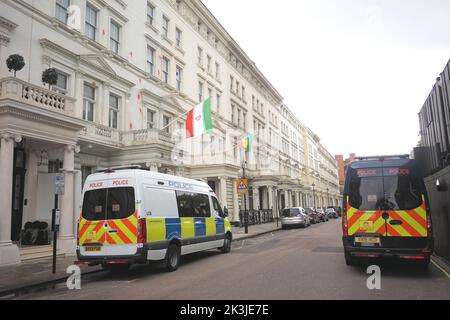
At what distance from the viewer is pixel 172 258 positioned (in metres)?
10.3

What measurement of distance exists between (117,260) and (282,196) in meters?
43.2

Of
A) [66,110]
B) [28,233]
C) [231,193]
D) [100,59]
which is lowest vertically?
[28,233]

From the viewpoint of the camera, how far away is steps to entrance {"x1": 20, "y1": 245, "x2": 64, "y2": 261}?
40.2 ft

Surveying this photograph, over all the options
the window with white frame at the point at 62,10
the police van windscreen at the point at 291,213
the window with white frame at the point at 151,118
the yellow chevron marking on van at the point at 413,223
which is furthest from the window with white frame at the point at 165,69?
the yellow chevron marking on van at the point at 413,223

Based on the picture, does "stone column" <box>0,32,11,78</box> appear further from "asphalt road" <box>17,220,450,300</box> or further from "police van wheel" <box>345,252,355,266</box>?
"police van wheel" <box>345,252,355,266</box>

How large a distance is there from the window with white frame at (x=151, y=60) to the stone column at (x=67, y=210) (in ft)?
35.1

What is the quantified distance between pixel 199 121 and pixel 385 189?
1412 centimetres

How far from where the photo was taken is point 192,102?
28.0m

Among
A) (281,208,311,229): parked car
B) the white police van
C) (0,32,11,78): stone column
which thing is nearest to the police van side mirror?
the white police van

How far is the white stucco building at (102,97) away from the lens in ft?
41.6

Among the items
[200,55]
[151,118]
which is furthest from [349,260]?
[200,55]

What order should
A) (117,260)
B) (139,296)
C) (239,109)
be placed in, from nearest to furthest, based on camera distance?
(139,296) → (117,260) → (239,109)

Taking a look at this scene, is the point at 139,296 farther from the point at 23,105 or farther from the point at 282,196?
the point at 282,196
